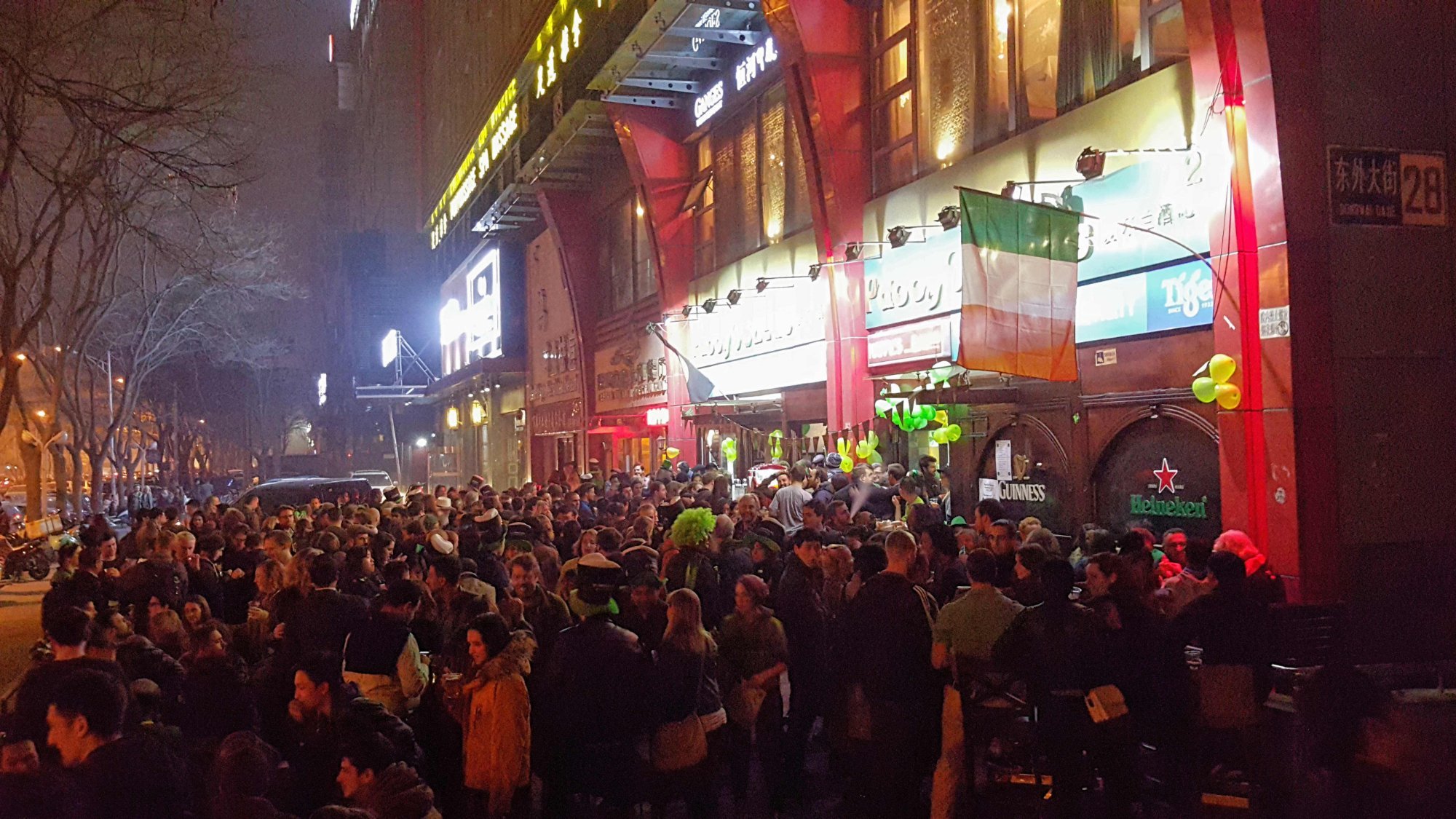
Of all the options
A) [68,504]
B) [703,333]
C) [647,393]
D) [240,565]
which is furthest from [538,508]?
[68,504]

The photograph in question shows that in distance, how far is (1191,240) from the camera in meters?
10.4

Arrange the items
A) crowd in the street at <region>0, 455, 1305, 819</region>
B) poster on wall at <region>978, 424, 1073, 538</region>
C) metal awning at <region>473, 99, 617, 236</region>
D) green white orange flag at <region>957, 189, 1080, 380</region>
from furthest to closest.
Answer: metal awning at <region>473, 99, 617, 236</region>
poster on wall at <region>978, 424, 1073, 538</region>
green white orange flag at <region>957, 189, 1080, 380</region>
crowd in the street at <region>0, 455, 1305, 819</region>

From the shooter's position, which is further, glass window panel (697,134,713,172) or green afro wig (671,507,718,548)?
glass window panel (697,134,713,172)

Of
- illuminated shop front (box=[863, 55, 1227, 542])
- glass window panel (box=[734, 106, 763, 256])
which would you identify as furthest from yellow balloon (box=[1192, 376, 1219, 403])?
glass window panel (box=[734, 106, 763, 256])

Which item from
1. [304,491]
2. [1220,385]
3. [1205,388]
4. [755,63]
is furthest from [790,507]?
[304,491]

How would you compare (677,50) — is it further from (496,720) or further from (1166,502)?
(496,720)

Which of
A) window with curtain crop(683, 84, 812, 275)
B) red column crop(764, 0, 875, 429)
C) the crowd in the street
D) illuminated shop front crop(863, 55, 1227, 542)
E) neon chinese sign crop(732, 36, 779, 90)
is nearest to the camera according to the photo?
the crowd in the street

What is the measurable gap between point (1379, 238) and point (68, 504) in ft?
117

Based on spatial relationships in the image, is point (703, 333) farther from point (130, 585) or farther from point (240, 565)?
point (130, 585)

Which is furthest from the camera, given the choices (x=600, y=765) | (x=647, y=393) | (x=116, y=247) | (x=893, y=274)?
(x=647, y=393)

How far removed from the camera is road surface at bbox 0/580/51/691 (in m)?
13.5

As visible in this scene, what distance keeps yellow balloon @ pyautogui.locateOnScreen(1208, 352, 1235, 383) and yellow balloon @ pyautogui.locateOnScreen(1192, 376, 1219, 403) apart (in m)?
0.06

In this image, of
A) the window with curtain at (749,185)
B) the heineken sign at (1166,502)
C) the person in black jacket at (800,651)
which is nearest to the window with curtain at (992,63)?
the window with curtain at (749,185)

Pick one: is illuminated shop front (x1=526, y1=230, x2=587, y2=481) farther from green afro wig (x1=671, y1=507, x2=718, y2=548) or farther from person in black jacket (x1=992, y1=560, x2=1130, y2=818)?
person in black jacket (x1=992, y1=560, x2=1130, y2=818)
